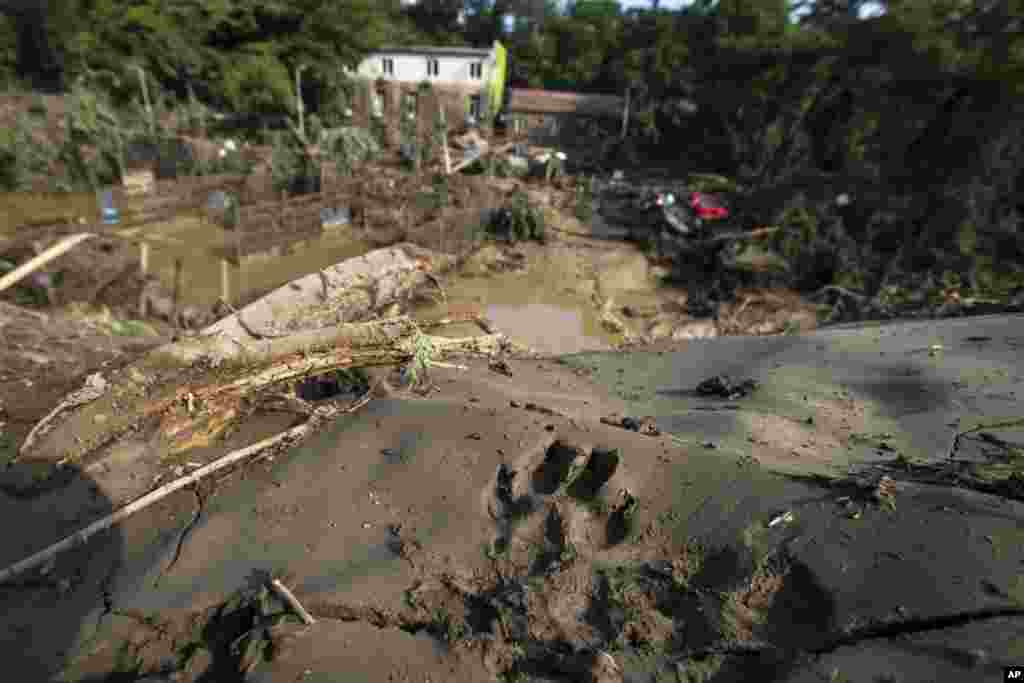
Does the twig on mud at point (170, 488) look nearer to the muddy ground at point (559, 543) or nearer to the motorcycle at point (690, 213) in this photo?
the muddy ground at point (559, 543)

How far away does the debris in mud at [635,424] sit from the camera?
244cm

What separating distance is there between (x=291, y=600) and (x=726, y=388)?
251cm

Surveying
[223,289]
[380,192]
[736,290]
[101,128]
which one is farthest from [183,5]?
[736,290]

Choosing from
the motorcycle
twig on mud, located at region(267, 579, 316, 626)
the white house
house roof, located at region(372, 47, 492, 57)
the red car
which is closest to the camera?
twig on mud, located at region(267, 579, 316, 626)

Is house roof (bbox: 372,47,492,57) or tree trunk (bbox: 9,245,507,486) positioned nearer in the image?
tree trunk (bbox: 9,245,507,486)

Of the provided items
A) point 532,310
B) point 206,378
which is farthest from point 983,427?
point 532,310

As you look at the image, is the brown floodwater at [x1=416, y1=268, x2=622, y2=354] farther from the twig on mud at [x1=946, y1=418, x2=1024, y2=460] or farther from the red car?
the twig on mud at [x1=946, y1=418, x2=1024, y2=460]

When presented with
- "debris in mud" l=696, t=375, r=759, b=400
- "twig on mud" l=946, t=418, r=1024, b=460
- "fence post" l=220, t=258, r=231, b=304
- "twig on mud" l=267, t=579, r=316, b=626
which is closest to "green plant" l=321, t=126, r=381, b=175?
"fence post" l=220, t=258, r=231, b=304

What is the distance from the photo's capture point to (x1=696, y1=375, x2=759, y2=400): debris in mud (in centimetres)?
314

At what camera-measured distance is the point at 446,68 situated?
73.4 ft

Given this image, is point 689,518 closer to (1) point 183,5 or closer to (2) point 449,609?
(2) point 449,609

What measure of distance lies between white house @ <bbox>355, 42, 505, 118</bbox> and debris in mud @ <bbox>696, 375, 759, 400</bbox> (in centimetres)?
2133

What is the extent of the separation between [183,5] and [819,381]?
21.6 meters

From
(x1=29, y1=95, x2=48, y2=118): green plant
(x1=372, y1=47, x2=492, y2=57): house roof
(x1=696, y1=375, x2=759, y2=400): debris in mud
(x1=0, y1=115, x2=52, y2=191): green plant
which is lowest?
(x1=696, y1=375, x2=759, y2=400): debris in mud
